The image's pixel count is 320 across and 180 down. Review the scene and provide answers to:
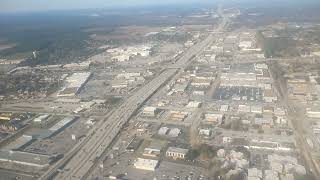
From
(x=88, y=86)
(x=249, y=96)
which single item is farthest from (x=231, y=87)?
(x=88, y=86)

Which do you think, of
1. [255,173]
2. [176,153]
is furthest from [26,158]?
[255,173]

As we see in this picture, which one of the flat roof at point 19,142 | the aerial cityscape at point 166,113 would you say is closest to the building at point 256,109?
the aerial cityscape at point 166,113

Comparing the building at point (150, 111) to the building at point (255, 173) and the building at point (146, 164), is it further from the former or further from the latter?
the building at point (255, 173)

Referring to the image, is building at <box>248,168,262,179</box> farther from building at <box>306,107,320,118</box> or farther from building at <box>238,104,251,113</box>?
building at <box>306,107,320,118</box>

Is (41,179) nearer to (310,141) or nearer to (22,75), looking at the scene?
(310,141)

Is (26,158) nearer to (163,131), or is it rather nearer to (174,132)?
(163,131)

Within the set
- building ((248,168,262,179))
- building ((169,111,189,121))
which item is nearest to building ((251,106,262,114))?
building ((169,111,189,121))
